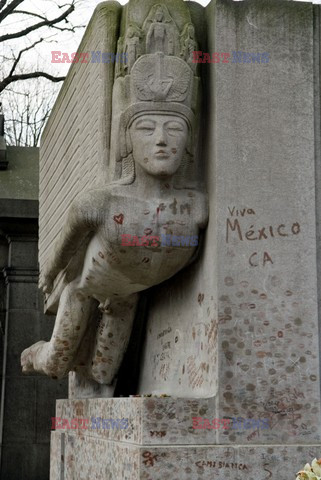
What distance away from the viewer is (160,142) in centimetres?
518

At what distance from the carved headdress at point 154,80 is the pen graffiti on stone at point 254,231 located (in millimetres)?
376

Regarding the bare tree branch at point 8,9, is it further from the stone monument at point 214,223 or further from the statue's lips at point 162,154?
the statue's lips at point 162,154

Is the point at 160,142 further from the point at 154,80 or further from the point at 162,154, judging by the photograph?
the point at 154,80

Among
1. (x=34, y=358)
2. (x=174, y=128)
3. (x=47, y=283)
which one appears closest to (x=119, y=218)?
(x=174, y=128)

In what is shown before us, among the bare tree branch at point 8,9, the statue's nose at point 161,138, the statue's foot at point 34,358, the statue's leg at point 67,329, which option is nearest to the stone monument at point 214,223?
the statue's nose at point 161,138

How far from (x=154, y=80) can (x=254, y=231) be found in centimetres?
95

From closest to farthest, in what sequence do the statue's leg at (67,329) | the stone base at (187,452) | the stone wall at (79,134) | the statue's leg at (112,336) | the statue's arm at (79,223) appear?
the stone base at (187,452) → the statue's arm at (79,223) → the stone wall at (79,134) → the statue's leg at (112,336) → the statue's leg at (67,329)

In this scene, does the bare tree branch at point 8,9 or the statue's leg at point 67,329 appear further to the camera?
the bare tree branch at point 8,9

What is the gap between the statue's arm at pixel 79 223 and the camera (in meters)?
5.26

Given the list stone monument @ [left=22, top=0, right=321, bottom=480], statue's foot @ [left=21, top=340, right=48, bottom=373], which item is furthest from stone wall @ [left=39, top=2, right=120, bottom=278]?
statue's foot @ [left=21, top=340, right=48, bottom=373]

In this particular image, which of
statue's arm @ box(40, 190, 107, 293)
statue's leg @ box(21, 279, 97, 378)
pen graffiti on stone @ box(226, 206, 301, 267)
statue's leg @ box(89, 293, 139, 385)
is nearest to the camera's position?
pen graffiti on stone @ box(226, 206, 301, 267)

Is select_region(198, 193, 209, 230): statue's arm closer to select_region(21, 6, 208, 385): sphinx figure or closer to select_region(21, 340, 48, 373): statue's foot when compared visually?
select_region(21, 6, 208, 385): sphinx figure

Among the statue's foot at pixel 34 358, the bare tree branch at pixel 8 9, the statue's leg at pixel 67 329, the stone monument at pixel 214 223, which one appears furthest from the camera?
the bare tree branch at pixel 8 9

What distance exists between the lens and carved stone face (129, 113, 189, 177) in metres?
5.20
